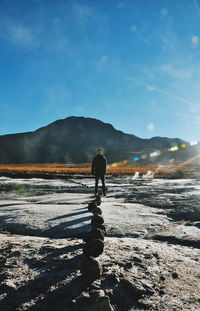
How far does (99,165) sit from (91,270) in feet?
21.3

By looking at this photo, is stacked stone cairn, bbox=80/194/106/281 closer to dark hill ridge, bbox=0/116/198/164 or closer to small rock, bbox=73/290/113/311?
small rock, bbox=73/290/113/311

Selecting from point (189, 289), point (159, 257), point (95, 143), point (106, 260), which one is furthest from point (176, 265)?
point (95, 143)

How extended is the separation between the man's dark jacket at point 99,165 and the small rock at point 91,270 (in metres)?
6.39

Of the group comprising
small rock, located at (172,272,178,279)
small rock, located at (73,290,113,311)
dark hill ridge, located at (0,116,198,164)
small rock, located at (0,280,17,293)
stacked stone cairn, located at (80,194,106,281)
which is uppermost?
dark hill ridge, located at (0,116,198,164)

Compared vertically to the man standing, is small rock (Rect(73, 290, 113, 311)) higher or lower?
lower

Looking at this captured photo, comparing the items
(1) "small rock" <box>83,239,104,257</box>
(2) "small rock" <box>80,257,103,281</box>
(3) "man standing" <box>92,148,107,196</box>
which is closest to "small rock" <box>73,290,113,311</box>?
(2) "small rock" <box>80,257,103,281</box>

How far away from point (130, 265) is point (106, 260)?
0.28m

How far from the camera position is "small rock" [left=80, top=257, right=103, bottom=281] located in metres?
2.07

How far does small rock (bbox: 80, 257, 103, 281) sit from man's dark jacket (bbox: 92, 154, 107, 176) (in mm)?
6394

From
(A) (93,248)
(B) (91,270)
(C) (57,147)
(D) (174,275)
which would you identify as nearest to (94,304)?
(B) (91,270)

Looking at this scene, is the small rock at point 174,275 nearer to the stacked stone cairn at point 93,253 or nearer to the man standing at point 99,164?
the stacked stone cairn at point 93,253

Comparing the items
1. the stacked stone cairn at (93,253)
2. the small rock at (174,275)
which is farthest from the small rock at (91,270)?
the small rock at (174,275)

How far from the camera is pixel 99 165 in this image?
8539 millimetres

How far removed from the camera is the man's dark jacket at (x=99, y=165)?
8469mm
